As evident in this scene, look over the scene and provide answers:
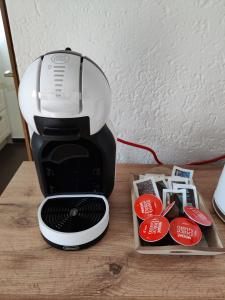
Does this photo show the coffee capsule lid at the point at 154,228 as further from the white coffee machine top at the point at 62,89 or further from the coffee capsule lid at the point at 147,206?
the white coffee machine top at the point at 62,89

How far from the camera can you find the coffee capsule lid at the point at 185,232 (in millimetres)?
450

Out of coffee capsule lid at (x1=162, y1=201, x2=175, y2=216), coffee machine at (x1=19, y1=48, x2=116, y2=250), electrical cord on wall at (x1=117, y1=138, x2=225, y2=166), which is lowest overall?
electrical cord on wall at (x1=117, y1=138, x2=225, y2=166)

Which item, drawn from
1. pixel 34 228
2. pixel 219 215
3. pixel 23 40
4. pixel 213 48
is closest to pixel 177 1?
pixel 213 48

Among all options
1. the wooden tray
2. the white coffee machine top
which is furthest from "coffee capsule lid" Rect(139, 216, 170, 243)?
the white coffee machine top

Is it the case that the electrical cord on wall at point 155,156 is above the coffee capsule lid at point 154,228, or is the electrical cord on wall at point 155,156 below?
below

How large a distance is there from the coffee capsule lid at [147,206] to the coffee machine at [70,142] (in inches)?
2.7

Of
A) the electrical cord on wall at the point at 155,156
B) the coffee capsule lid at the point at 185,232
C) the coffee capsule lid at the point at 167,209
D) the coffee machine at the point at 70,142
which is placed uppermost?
the coffee machine at the point at 70,142

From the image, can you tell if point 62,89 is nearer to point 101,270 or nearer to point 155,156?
point 101,270

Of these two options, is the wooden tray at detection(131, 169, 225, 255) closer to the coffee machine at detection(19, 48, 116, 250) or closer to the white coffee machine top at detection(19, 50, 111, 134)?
the coffee machine at detection(19, 48, 116, 250)

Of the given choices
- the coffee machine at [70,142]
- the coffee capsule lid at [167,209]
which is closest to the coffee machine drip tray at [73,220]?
the coffee machine at [70,142]

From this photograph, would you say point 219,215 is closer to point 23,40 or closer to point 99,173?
point 99,173

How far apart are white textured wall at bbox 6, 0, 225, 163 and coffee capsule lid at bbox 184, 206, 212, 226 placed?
0.30 metres

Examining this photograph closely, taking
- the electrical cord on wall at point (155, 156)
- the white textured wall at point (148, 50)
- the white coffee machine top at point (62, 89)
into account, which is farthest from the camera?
the electrical cord on wall at point (155, 156)

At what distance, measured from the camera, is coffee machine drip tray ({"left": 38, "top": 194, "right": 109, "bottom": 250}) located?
0.45 metres
